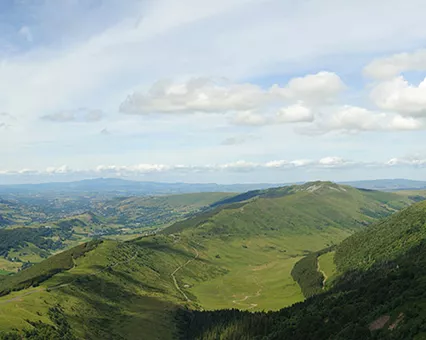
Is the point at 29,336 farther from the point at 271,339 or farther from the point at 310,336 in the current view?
the point at 310,336

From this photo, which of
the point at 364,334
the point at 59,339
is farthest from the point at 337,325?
the point at 59,339

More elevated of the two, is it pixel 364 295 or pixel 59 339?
pixel 364 295

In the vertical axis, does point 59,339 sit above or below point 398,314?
below

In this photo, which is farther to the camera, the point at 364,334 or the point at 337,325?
the point at 337,325

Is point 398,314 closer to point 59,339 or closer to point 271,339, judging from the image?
point 271,339

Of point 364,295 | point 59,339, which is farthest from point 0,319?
point 364,295

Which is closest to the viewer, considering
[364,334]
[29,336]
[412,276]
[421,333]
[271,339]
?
[421,333]

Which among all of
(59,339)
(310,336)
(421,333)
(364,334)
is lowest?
(59,339)

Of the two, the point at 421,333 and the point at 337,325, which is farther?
the point at 337,325

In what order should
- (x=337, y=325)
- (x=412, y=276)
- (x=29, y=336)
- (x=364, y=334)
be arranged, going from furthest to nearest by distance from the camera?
(x=29, y=336) → (x=412, y=276) → (x=337, y=325) → (x=364, y=334)
